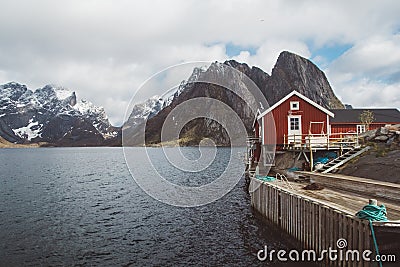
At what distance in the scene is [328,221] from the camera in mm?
13359

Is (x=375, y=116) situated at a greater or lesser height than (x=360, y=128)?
greater

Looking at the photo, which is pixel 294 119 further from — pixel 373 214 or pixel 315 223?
pixel 373 214

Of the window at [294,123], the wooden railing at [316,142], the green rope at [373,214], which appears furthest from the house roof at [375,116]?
the green rope at [373,214]

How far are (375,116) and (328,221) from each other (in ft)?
151

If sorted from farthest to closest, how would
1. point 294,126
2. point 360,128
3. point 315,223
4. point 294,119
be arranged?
point 360,128, point 294,119, point 294,126, point 315,223

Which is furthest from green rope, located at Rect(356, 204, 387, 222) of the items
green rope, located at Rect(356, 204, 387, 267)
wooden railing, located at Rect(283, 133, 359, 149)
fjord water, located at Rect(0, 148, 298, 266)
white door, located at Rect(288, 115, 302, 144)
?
white door, located at Rect(288, 115, 302, 144)

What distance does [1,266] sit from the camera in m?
16.1

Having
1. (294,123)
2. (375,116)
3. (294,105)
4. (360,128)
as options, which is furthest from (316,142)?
(375,116)

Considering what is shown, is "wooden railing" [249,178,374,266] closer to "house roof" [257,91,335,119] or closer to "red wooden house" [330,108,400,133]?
"house roof" [257,91,335,119]

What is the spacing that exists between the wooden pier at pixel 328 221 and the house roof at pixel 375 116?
97.6 feet

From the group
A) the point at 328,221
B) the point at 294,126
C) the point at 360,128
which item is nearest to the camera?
the point at 328,221

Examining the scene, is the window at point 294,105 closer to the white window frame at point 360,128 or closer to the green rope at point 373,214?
the white window frame at point 360,128

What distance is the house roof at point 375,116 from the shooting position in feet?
157

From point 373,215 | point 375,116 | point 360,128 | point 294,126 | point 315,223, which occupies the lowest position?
point 315,223
